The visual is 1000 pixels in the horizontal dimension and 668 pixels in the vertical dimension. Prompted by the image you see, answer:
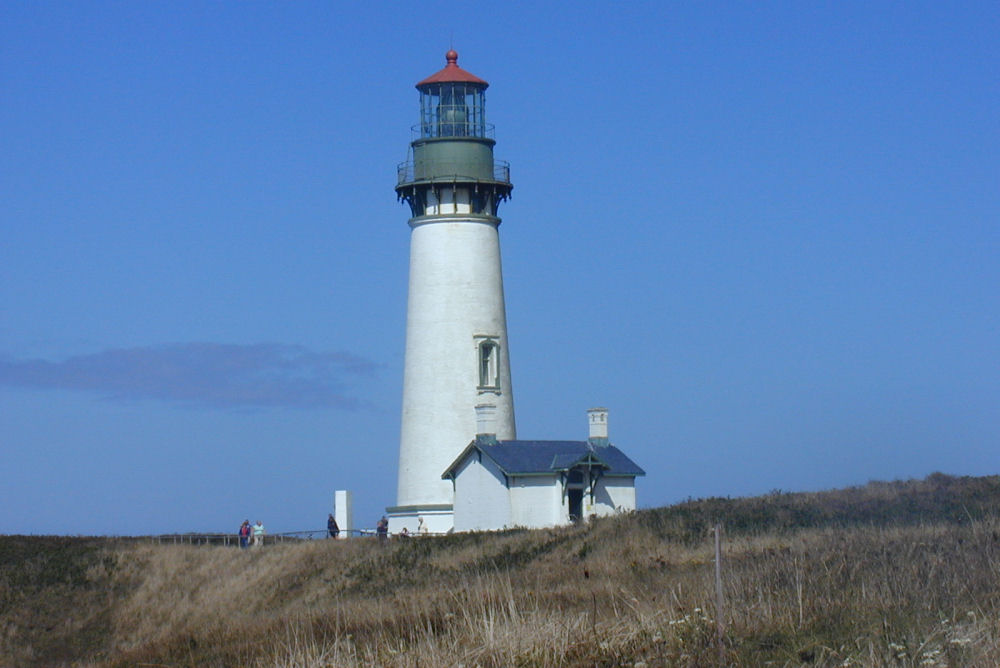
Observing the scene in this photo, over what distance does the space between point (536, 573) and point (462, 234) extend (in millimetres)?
19037

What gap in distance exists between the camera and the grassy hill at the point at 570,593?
42.1 feet

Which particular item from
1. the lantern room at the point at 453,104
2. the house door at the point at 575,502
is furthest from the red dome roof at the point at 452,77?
the house door at the point at 575,502

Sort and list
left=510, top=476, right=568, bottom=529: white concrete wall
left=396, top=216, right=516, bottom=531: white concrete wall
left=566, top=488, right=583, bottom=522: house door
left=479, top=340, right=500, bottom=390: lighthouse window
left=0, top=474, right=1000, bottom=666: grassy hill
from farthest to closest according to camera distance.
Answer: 1. left=479, top=340, right=500, bottom=390: lighthouse window
2. left=396, top=216, right=516, bottom=531: white concrete wall
3. left=566, top=488, right=583, bottom=522: house door
4. left=510, top=476, right=568, bottom=529: white concrete wall
5. left=0, top=474, right=1000, bottom=666: grassy hill

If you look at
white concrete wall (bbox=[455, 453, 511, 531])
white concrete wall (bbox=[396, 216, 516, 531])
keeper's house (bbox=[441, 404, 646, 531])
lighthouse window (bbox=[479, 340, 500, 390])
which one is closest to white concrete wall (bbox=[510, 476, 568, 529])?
keeper's house (bbox=[441, 404, 646, 531])

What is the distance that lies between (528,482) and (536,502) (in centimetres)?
63

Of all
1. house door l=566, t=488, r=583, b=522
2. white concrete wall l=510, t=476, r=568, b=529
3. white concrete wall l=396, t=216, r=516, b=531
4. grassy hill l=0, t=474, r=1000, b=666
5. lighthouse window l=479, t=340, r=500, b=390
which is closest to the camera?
grassy hill l=0, t=474, r=1000, b=666

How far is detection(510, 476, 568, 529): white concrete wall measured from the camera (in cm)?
4016

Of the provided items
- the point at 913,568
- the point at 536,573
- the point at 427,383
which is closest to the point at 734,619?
the point at 913,568

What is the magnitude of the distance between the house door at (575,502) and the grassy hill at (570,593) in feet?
13.4

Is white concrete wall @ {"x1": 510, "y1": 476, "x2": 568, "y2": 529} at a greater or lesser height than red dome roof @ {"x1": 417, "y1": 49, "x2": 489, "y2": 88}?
lesser

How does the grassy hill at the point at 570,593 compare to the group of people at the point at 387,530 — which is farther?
the group of people at the point at 387,530

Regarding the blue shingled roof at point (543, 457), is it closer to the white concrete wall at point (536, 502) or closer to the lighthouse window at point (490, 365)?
the white concrete wall at point (536, 502)

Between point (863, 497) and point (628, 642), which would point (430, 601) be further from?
point (863, 497)

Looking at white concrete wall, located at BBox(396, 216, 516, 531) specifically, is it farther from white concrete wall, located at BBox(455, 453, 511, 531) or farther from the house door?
the house door
